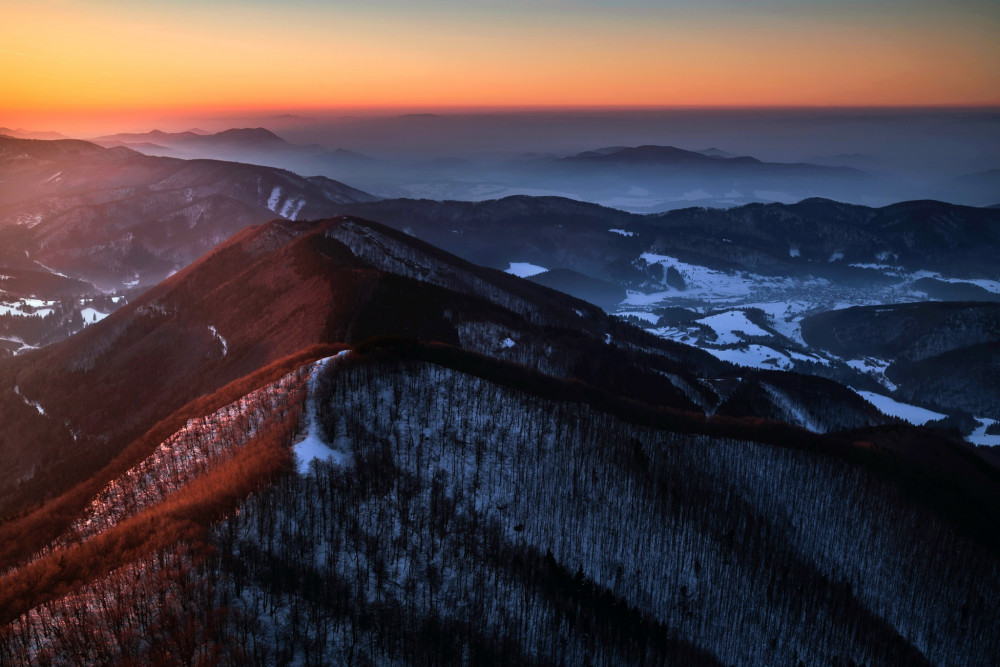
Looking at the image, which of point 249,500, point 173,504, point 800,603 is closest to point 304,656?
point 249,500

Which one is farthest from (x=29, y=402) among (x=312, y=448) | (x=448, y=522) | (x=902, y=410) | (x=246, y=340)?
(x=902, y=410)

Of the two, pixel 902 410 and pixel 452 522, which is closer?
pixel 452 522

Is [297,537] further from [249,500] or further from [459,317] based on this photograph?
[459,317]

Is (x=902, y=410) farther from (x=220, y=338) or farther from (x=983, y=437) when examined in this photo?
(x=220, y=338)

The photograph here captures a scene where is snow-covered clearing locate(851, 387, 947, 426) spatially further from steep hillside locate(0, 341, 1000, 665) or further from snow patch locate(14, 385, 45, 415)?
snow patch locate(14, 385, 45, 415)

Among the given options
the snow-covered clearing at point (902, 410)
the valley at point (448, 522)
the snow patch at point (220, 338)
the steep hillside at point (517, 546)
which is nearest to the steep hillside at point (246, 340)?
the snow patch at point (220, 338)

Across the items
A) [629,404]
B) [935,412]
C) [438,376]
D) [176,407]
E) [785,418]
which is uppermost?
[438,376]

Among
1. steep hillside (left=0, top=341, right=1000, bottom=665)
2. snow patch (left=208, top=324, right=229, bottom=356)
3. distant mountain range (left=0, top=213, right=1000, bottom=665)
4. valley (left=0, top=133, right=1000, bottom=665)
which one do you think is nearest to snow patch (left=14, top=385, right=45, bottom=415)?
valley (left=0, top=133, right=1000, bottom=665)

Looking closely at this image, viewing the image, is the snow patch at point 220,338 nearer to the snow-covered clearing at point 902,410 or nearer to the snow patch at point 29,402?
the snow patch at point 29,402
